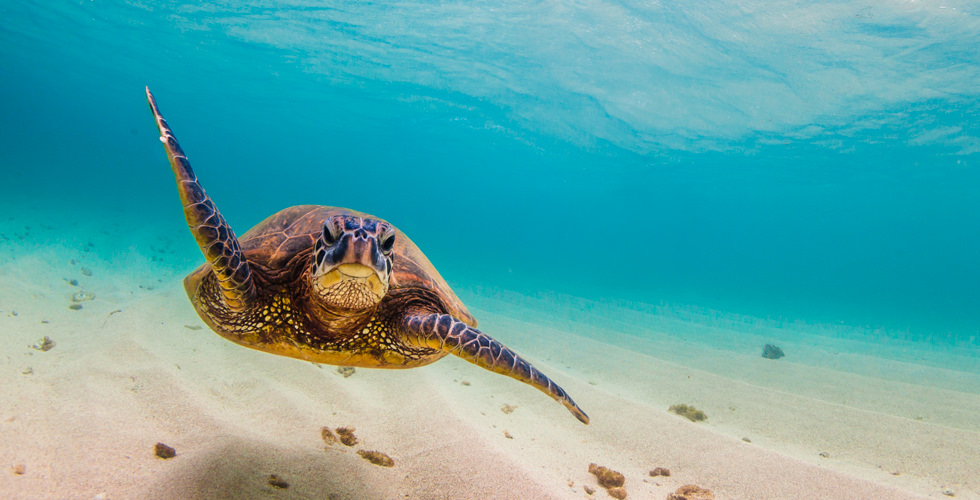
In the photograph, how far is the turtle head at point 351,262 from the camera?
6.11 feet

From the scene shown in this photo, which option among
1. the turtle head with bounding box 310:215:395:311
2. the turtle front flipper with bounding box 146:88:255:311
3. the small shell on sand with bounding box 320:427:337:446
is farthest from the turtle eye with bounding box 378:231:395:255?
the small shell on sand with bounding box 320:427:337:446

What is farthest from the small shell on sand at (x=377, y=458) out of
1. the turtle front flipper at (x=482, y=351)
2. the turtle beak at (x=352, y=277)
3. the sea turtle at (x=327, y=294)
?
the turtle beak at (x=352, y=277)

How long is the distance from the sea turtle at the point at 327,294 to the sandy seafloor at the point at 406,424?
2.58 ft

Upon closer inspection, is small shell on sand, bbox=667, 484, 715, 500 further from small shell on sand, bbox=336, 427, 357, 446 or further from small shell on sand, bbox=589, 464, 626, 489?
small shell on sand, bbox=336, 427, 357, 446

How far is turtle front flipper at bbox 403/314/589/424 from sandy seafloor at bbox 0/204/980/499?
87cm

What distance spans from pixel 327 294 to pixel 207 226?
714 millimetres

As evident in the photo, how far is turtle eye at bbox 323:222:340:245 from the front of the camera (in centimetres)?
198

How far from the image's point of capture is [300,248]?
9.16 ft

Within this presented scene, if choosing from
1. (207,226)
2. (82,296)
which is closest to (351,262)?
(207,226)

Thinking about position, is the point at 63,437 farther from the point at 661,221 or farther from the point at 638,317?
the point at 661,221

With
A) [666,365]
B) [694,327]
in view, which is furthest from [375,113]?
[666,365]

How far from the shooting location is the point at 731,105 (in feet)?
66.4

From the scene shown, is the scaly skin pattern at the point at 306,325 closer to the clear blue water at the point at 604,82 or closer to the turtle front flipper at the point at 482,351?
the turtle front flipper at the point at 482,351

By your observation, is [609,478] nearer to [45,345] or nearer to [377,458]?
[377,458]
